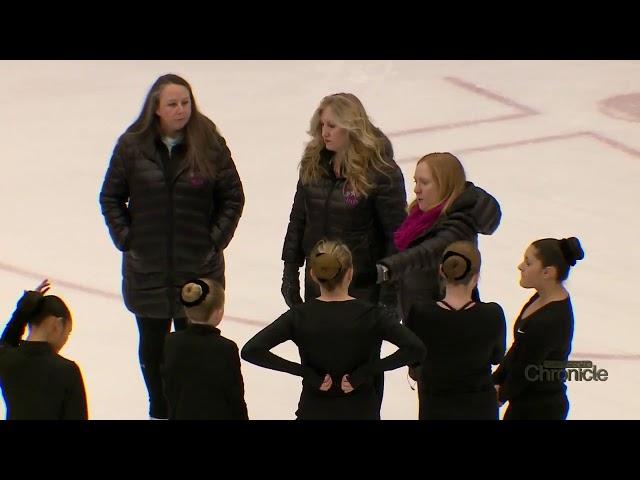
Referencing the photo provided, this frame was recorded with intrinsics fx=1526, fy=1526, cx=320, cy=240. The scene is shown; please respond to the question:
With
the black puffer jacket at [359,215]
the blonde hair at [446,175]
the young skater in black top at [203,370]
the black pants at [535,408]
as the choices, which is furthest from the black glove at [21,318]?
the black pants at [535,408]

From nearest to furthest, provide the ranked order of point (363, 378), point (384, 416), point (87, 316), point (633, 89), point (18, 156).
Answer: point (363, 378) → point (384, 416) → point (87, 316) → point (18, 156) → point (633, 89)

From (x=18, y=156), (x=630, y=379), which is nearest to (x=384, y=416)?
(x=630, y=379)

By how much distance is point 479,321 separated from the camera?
573 centimetres

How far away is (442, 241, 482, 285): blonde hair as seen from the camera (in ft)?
19.1

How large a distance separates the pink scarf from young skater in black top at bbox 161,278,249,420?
1082mm

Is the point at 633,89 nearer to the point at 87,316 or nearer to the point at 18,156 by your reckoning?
the point at 18,156

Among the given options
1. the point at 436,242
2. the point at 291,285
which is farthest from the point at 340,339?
the point at 291,285

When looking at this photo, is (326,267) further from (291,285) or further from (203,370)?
(291,285)

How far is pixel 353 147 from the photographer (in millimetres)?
6637

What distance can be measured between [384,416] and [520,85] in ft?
24.3

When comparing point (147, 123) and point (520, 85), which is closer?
point (147, 123)

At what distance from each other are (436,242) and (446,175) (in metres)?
0.29

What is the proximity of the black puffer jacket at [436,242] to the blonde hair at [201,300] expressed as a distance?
88 centimetres

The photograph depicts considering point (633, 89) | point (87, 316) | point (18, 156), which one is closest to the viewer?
point (87, 316)
